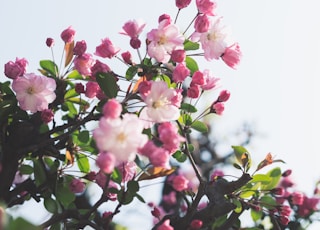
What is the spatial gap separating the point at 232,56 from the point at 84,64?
505 mm

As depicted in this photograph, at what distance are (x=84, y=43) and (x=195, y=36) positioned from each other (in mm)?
397

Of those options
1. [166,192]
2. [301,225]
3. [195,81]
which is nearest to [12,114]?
[195,81]

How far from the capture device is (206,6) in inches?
74.9

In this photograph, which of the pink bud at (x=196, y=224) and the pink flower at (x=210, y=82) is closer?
the pink bud at (x=196, y=224)

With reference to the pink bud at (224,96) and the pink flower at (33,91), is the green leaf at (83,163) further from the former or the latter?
the pink bud at (224,96)

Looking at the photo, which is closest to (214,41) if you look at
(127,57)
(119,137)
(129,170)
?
(127,57)

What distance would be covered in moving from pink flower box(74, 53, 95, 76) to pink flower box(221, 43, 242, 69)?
0.45m

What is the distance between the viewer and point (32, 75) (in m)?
1.92

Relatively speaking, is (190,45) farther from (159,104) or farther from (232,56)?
(159,104)

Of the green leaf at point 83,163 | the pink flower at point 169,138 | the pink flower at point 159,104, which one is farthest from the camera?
the green leaf at point 83,163

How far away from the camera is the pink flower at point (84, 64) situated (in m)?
1.99

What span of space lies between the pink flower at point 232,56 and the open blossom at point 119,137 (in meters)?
0.67

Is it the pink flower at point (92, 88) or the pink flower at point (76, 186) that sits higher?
the pink flower at point (92, 88)

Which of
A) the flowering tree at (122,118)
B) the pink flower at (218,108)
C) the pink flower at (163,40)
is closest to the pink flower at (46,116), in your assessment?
the flowering tree at (122,118)
